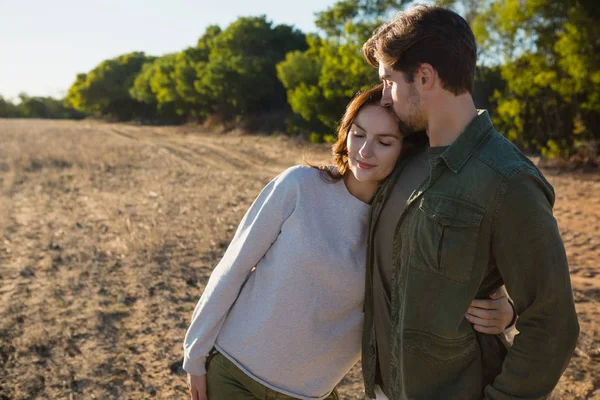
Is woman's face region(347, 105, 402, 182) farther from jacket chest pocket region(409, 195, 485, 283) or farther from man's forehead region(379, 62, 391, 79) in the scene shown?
jacket chest pocket region(409, 195, 485, 283)

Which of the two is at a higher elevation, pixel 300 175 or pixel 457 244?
pixel 300 175

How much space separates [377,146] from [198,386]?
1.06 metres

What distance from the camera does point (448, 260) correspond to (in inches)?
58.3

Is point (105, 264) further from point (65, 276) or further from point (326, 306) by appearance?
point (326, 306)

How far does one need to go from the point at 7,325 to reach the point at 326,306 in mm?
3729

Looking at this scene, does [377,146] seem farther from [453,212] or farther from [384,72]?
[453,212]

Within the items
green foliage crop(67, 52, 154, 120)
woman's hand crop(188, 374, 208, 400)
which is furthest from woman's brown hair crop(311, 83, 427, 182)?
green foliage crop(67, 52, 154, 120)

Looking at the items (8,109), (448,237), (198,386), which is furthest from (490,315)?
(8,109)

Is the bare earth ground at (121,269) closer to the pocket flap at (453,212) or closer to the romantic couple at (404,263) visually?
the romantic couple at (404,263)

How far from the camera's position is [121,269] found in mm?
6137

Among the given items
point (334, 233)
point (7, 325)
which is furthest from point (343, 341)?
point (7, 325)

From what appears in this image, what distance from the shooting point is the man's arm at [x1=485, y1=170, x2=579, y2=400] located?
1379 mm

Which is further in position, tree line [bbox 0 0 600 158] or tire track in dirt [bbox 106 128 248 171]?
tire track in dirt [bbox 106 128 248 171]

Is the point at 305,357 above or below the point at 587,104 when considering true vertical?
below
